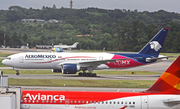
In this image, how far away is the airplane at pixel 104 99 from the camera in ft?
58.3

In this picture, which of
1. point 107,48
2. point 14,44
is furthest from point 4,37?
point 107,48

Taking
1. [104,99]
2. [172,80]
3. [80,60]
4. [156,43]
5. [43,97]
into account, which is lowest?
[104,99]

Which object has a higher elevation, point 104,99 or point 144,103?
point 104,99

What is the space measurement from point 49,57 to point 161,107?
1190 inches

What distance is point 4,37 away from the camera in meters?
163

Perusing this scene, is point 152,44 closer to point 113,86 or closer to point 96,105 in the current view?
point 113,86

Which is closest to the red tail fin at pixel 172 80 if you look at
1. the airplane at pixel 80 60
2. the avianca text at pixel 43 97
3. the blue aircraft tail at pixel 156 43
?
the avianca text at pixel 43 97

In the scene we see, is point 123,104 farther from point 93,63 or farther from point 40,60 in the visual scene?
point 40,60

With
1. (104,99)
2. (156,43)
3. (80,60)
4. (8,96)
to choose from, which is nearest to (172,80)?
(104,99)

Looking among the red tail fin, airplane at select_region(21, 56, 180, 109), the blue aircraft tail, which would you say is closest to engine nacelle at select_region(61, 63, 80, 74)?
the blue aircraft tail

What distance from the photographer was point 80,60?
4750 centimetres

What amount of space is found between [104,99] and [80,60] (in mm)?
29388

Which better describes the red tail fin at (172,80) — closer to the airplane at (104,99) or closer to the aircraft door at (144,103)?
the airplane at (104,99)

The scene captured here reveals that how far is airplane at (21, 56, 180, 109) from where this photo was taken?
17766mm
